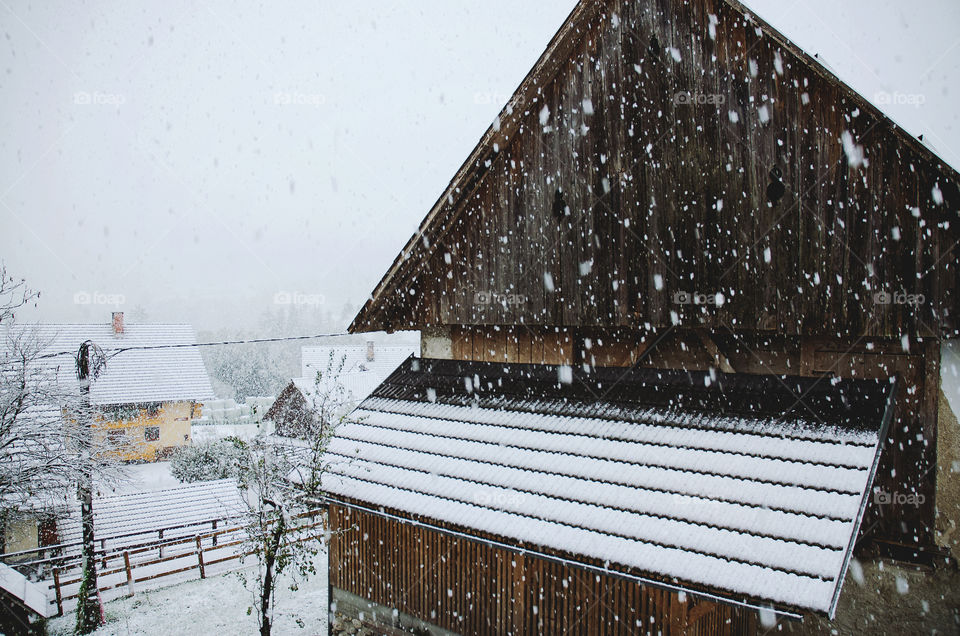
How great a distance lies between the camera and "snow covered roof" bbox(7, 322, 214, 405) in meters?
26.2

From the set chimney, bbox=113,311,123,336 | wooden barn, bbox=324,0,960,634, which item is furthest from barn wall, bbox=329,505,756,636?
chimney, bbox=113,311,123,336

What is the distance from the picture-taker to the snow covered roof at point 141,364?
2622 centimetres

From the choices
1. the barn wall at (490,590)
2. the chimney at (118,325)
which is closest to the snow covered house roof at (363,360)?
the chimney at (118,325)

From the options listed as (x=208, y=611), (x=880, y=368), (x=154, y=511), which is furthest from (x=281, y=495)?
(x=154, y=511)

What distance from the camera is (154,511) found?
49.8 feet

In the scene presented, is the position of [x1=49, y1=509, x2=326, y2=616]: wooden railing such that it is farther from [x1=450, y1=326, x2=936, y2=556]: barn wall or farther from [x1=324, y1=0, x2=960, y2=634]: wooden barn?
[x1=450, y1=326, x2=936, y2=556]: barn wall

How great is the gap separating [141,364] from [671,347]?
30.1 meters

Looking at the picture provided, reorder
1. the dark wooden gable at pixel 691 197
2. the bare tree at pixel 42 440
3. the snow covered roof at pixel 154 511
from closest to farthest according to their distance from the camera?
the dark wooden gable at pixel 691 197
the bare tree at pixel 42 440
the snow covered roof at pixel 154 511

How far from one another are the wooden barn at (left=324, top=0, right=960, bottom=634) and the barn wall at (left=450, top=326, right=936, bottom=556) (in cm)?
2

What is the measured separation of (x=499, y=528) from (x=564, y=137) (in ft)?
13.3

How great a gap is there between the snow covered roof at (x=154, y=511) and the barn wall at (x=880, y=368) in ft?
39.6

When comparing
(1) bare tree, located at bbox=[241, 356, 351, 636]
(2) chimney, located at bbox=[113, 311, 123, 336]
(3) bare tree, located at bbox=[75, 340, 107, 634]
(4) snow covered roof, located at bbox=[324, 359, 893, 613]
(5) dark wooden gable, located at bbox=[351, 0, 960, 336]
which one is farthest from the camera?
(2) chimney, located at bbox=[113, 311, 123, 336]

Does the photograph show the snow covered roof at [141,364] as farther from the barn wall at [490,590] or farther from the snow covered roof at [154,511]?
the barn wall at [490,590]

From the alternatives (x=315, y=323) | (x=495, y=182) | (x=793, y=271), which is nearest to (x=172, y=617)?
(x=495, y=182)
